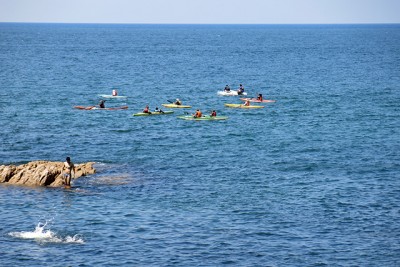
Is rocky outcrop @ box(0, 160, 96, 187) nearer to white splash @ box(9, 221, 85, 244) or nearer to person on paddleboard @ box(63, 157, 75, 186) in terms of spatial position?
person on paddleboard @ box(63, 157, 75, 186)

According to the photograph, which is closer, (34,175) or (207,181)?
(34,175)

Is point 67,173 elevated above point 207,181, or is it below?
above

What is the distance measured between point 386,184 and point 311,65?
11325 cm

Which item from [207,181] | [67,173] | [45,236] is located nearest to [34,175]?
[67,173]

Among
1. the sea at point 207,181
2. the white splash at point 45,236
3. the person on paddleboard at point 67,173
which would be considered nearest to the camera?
the sea at point 207,181

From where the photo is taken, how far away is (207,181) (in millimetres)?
53938

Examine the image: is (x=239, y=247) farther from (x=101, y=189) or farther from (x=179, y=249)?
(x=101, y=189)

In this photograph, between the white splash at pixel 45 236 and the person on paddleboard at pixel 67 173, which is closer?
the white splash at pixel 45 236

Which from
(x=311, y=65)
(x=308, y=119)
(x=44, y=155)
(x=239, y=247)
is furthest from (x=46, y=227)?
(x=311, y=65)

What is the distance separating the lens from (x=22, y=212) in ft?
149

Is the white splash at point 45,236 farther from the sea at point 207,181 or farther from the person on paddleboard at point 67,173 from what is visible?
the person on paddleboard at point 67,173

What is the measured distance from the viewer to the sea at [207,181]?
130 feet

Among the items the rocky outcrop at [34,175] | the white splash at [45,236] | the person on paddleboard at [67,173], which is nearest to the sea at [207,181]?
the white splash at [45,236]

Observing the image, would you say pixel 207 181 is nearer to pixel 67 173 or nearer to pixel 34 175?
pixel 67 173
